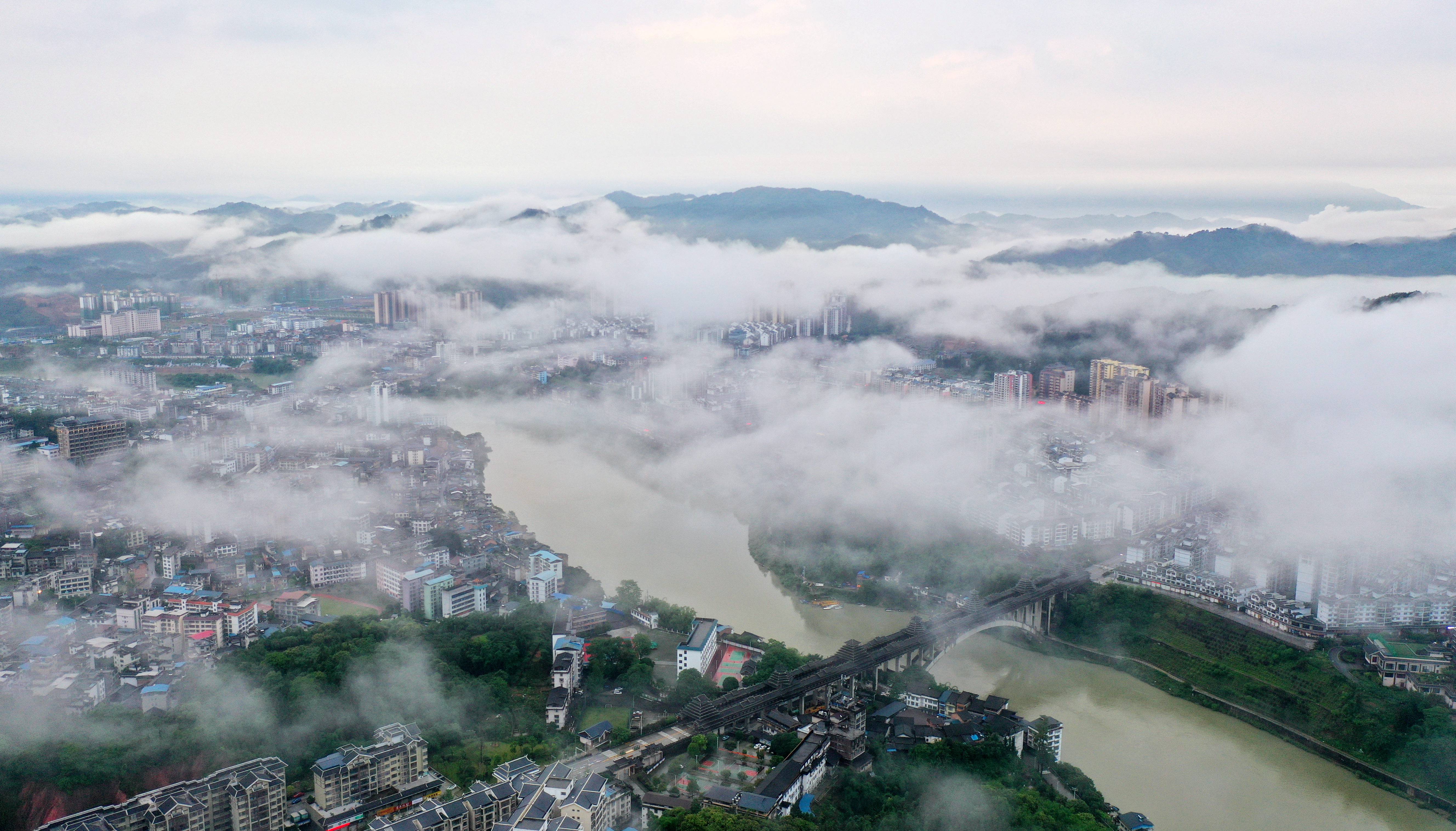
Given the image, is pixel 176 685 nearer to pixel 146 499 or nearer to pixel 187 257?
pixel 146 499

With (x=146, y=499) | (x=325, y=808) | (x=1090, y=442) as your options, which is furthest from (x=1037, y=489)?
(x=146, y=499)

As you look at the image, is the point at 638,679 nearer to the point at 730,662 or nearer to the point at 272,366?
the point at 730,662

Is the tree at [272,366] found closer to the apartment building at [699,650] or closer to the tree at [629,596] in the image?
the tree at [629,596]

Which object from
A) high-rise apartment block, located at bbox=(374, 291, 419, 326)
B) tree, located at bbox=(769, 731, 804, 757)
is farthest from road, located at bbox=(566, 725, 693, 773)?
high-rise apartment block, located at bbox=(374, 291, 419, 326)

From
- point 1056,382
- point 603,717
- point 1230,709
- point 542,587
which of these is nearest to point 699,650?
point 603,717

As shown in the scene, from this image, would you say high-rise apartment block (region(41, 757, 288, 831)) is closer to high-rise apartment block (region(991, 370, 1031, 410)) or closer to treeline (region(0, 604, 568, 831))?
treeline (region(0, 604, 568, 831))

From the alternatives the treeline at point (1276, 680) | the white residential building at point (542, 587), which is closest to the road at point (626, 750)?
the white residential building at point (542, 587)
